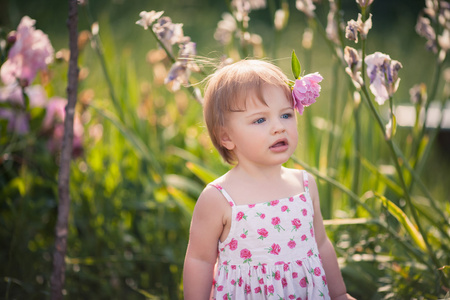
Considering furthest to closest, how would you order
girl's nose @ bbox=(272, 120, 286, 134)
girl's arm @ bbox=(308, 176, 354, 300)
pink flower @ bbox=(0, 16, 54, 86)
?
1. pink flower @ bbox=(0, 16, 54, 86)
2. girl's arm @ bbox=(308, 176, 354, 300)
3. girl's nose @ bbox=(272, 120, 286, 134)

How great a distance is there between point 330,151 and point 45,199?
118 centimetres

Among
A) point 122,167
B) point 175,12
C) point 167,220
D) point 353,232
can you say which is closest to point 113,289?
point 167,220

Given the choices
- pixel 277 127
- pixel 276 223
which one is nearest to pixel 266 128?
pixel 277 127

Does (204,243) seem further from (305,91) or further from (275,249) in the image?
(305,91)

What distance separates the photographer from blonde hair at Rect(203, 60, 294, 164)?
4.05ft

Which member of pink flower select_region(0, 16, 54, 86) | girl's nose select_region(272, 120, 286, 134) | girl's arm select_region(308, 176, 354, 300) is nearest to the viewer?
girl's nose select_region(272, 120, 286, 134)

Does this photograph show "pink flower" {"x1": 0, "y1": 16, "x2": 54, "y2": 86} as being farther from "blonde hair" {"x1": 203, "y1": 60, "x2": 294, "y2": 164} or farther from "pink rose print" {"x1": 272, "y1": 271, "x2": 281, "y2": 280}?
"pink rose print" {"x1": 272, "y1": 271, "x2": 281, "y2": 280}

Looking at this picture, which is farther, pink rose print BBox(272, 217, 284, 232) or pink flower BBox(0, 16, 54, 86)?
pink flower BBox(0, 16, 54, 86)

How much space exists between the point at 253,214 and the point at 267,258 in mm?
114

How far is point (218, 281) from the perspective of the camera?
1.28 meters

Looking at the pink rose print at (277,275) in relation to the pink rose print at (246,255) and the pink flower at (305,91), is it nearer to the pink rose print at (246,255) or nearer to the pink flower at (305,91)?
the pink rose print at (246,255)

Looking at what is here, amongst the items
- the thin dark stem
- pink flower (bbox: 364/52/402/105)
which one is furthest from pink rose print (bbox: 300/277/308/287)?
the thin dark stem

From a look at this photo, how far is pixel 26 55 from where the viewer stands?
1.68 metres

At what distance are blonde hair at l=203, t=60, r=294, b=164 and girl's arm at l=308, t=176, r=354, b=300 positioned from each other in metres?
0.29
